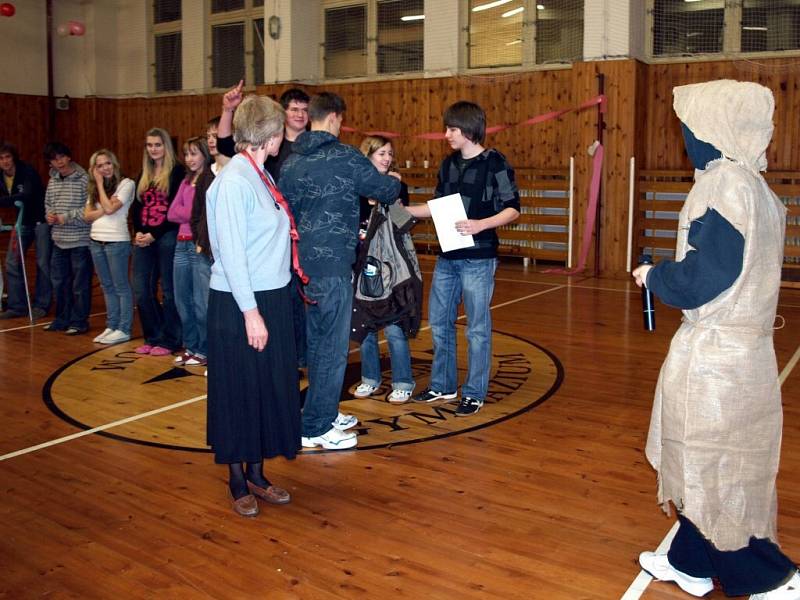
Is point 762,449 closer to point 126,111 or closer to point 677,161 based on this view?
point 677,161

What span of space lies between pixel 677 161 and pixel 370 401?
23.3ft

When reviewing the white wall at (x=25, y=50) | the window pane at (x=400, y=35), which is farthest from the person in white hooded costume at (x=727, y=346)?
the white wall at (x=25, y=50)

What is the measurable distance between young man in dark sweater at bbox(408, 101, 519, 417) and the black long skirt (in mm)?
1542

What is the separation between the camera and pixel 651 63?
10.8m

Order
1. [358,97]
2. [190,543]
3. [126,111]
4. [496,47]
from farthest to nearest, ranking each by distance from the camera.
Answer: [126,111] → [358,97] → [496,47] → [190,543]

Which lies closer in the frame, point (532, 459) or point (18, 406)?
point (532, 459)

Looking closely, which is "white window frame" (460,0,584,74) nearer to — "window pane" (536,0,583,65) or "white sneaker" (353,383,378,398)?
"window pane" (536,0,583,65)

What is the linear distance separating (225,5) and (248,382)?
43.1 ft

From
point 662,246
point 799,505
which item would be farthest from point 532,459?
point 662,246

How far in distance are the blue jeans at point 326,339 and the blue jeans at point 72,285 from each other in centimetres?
382

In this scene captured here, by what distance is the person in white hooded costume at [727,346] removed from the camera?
2496 millimetres

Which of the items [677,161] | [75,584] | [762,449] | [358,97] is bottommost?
[75,584]

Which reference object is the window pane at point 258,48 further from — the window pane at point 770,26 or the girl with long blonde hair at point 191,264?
the girl with long blonde hair at point 191,264

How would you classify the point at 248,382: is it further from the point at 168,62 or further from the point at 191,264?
the point at 168,62
